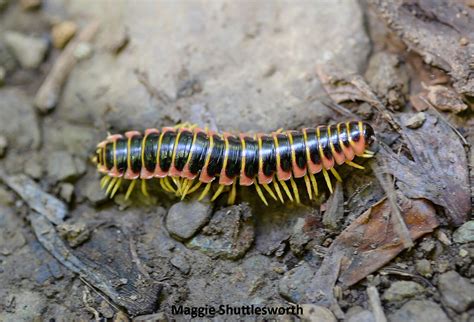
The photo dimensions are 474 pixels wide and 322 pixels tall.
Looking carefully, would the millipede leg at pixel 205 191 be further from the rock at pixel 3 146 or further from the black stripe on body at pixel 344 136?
the rock at pixel 3 146

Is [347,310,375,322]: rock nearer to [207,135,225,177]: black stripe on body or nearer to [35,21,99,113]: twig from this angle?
[207,135,225,177]: black stripe on body

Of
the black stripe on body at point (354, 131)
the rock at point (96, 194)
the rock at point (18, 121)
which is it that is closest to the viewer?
the black stripe on body at point (354, 131)

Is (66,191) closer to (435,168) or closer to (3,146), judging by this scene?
(3,146)

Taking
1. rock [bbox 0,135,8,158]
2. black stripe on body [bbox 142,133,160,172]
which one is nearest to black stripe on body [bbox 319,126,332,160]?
black stripe on body [bbox 142,133,160,172]

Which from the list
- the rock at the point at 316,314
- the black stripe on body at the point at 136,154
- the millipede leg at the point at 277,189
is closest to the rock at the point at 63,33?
the black stripe on body at the point at 136,154

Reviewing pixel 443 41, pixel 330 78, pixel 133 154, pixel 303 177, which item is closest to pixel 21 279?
pixel 133 154
